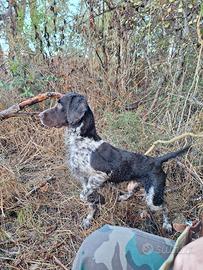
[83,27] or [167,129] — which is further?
[83,27]

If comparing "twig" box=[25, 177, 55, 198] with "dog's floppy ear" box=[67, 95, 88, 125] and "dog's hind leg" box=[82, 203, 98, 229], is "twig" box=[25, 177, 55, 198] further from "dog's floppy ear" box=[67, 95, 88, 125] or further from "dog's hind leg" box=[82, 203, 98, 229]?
"dog's floppy ear" box=[67, 95, 88, 125]

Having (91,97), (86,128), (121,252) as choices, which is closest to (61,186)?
(86,128)

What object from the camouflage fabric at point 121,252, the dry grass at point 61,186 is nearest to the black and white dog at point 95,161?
the dry grass at point 61,186

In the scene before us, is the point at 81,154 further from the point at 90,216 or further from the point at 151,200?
the point at 151,200

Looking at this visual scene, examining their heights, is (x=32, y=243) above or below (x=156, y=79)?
below

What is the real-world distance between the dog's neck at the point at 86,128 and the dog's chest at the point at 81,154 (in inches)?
0.8

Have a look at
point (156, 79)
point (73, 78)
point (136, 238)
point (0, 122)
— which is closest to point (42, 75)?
point (73, 78)

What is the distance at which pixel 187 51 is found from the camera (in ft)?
13.1

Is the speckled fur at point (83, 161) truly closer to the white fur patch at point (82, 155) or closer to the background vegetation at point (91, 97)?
the white fur patch at point (82, 155)

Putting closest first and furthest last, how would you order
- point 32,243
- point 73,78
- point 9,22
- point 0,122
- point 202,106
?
point 32,243 < point 202,106 < point 0,122 < point 73,78 < point 9,22

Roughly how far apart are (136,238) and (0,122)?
9.06 feet

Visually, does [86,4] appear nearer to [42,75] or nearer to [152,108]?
[42,75]

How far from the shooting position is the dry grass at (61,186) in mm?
2783

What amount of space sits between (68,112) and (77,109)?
75mm
